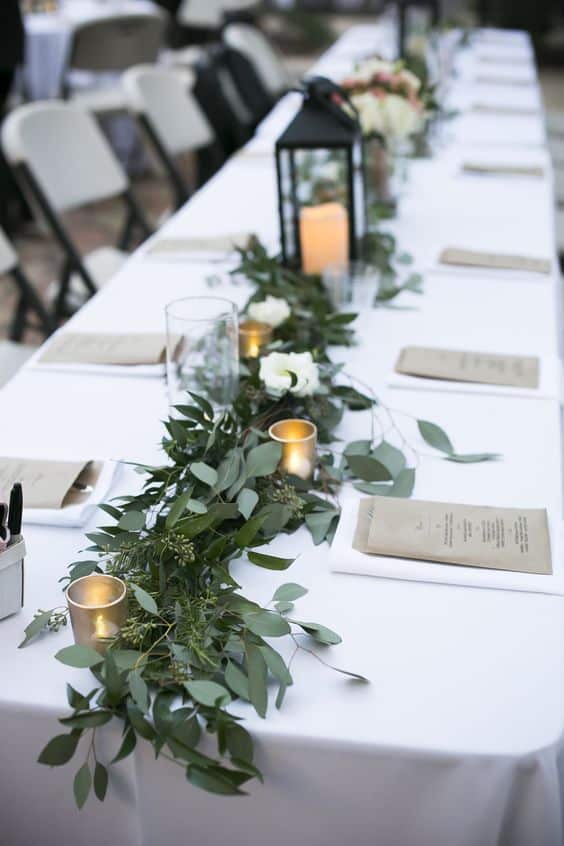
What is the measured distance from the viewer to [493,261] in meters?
2.27

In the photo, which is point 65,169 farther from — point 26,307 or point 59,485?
point 59,485

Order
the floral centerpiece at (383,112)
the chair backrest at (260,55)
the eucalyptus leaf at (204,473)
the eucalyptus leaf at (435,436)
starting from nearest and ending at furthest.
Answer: the eucalyptus leaf at (204,473)
the eucalyptus leaf at (435,436)
the floral centerpiece at (383,112)
the chair backrest at (260,55)

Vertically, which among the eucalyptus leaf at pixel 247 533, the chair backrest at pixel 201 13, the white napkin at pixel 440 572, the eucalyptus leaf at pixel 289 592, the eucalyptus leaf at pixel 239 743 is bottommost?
the chair backrest at pixel 201 13

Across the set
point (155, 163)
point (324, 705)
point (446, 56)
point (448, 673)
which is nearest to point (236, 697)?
point (324, 705)

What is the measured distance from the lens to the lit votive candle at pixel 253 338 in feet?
5.56

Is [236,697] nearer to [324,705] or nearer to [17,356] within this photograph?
[324,705]


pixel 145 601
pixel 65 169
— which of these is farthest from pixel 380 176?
pixel 145 601

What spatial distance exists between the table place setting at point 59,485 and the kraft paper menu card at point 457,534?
0.35m

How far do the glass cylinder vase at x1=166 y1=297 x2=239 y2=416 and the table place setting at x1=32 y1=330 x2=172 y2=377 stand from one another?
0.22 metres

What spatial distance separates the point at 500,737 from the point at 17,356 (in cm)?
174

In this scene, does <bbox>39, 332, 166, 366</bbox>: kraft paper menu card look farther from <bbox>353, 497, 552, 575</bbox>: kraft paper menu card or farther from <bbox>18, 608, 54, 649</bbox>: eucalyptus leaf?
<bbox>18, 608, 54, 649</bbox>: eucalyptus leaf

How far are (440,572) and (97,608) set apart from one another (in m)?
0.40

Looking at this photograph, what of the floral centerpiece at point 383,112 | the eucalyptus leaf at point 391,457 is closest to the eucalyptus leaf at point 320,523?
the eucalyptus leaf at point 391,457

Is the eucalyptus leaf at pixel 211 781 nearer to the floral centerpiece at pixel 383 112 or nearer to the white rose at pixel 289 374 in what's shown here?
the white rose at pixel 289 374
